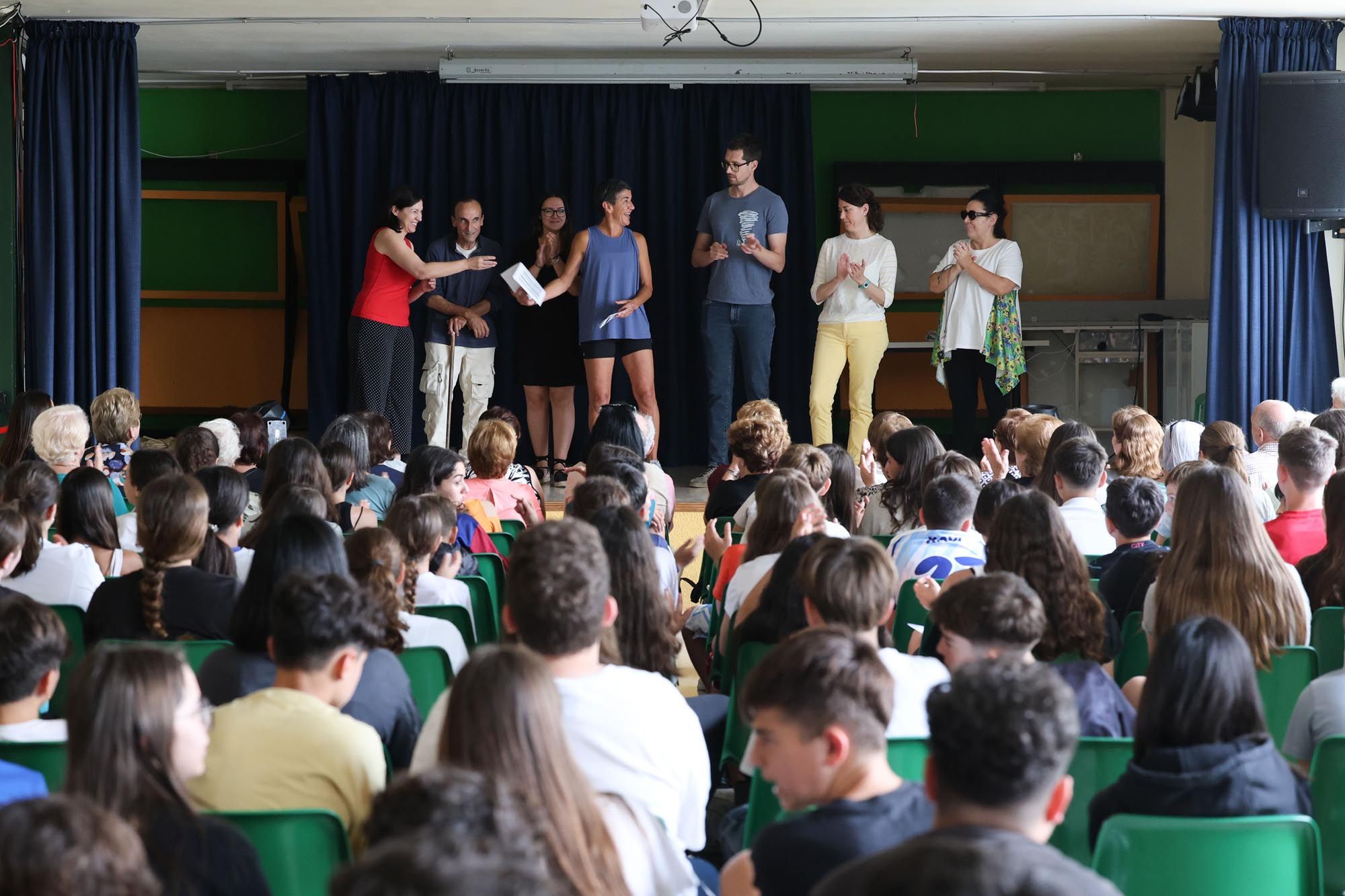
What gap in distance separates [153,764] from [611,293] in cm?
600

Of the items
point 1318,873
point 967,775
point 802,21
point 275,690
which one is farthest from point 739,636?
point 802,21

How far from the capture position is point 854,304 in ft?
24.5

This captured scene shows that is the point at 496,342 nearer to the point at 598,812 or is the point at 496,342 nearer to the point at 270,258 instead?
the point at 270,258

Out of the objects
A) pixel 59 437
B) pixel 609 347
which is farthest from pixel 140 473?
pixel 609 347

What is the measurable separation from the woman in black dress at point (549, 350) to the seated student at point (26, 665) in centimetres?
560

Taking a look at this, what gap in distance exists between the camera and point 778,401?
29.8ft

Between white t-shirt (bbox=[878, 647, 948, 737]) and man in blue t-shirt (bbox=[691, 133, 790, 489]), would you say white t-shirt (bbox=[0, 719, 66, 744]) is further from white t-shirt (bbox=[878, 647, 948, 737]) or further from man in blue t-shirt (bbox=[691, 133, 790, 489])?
man in blue t-shirt (bbox=[691, 133, 790, 489])

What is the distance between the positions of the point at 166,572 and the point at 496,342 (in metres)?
5.48

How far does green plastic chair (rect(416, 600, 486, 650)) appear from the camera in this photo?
3.05 m

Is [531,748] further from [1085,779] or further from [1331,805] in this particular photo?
[1331,805]

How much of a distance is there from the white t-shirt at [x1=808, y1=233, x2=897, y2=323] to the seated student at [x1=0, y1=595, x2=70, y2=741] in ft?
18.3

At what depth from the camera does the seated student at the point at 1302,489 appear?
359cm

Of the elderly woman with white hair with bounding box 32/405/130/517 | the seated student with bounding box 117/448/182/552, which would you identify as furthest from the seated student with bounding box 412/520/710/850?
the elderly woman with white hair with bounding box 32/405/130/517

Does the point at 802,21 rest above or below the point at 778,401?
above
